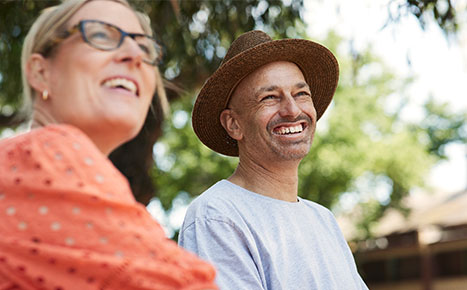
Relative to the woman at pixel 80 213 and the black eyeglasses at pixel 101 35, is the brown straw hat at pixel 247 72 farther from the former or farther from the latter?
the woman at pixel 80 213

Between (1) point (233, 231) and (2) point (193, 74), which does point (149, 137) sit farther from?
(1) point (233, 231)

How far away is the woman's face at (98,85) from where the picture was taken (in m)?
1.20

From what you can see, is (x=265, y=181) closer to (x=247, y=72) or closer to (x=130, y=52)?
(x=247, y=72)

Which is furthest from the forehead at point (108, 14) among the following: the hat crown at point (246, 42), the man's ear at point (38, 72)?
the hat crown at point (246, 42)

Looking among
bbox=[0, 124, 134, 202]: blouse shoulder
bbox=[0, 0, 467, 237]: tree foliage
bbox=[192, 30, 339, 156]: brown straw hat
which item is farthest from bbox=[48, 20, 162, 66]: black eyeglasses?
bbox=[0, 0, 467, 237]: tree foliage

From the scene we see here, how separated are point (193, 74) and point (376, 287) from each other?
20.3 m

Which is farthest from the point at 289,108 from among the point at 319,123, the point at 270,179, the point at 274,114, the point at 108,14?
the point at 319,123

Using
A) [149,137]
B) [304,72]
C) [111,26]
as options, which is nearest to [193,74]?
[149,137]

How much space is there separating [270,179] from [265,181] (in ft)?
0.10

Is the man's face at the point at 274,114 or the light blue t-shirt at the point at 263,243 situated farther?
the man's face at the point at 274,114

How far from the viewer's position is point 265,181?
273 centimetres

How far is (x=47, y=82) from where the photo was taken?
1278 mm

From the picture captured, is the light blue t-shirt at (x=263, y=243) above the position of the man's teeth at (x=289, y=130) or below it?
below

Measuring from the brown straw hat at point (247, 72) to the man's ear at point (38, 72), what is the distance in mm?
1507
